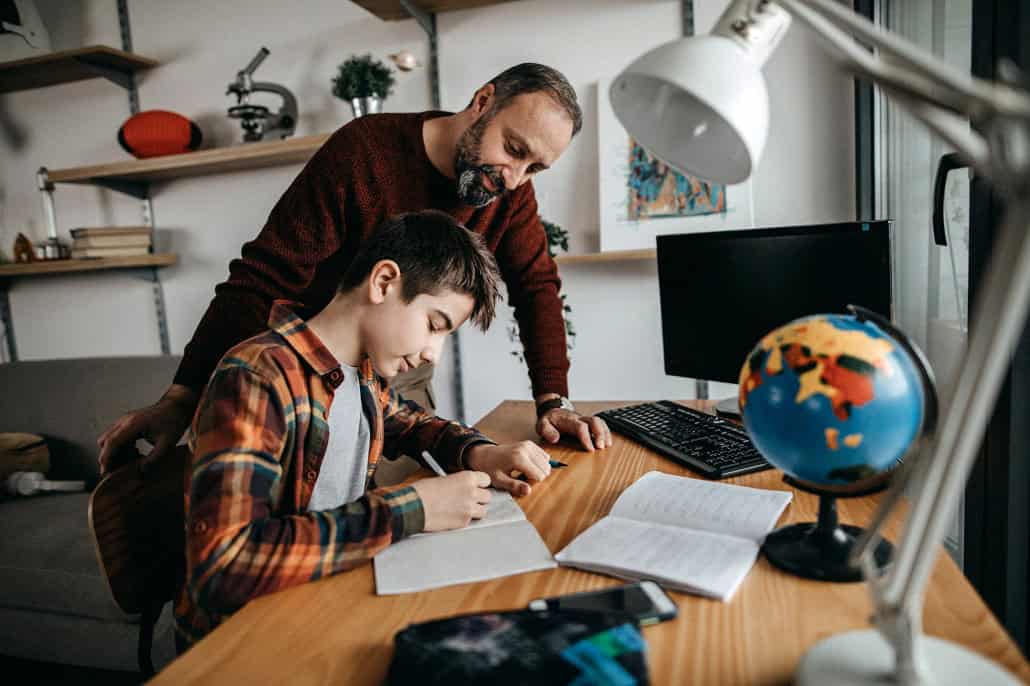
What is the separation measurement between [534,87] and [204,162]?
1740 mm

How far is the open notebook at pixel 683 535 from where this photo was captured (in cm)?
71

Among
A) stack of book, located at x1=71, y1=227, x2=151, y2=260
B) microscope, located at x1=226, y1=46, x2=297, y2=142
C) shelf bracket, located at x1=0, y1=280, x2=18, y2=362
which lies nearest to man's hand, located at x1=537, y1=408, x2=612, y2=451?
microscope, located at x1=226, y1=46, x2=297, y2=142

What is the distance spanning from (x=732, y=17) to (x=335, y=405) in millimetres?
766

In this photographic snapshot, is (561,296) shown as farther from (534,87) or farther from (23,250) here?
(23,250)

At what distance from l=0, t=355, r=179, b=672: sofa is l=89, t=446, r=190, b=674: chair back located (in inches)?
23.4

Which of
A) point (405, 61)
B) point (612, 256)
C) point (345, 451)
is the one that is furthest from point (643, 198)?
point (345, 451)

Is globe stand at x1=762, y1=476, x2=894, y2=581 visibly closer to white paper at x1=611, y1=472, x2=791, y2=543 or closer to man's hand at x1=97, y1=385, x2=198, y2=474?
white paper at x1=611, y1=472, x2=791, y2=543

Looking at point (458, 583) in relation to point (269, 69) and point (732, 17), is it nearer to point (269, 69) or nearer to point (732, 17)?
point (732, 17)

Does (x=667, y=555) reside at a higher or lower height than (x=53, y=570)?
higher

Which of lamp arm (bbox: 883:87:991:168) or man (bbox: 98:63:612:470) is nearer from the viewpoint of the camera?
lamp arm (bbox: 883:87:991:168)

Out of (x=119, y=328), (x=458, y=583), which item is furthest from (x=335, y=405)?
(x=119, y=328)

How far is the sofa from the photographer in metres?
1.55

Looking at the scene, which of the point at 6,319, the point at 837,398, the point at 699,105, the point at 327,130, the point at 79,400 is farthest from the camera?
Answer: the point at 6,319

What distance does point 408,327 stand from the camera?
1002 mm
